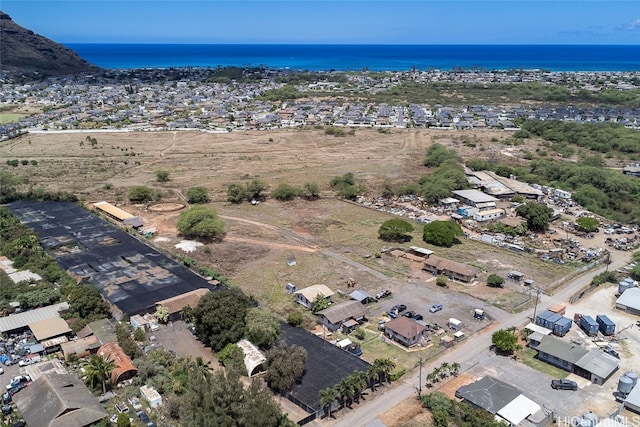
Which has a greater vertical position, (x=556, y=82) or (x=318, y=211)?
(x=556, y=82)

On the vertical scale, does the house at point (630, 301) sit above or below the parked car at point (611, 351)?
above

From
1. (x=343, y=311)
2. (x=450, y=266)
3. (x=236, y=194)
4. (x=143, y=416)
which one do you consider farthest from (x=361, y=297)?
(x=236, y=194)

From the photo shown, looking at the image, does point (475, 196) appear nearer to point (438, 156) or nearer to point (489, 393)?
point (438, 156)

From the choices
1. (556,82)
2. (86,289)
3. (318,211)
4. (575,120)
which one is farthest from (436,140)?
(556,82)

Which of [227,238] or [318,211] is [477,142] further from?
[227,238]

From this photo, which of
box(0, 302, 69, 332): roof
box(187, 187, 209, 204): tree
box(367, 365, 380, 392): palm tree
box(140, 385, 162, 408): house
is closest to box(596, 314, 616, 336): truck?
box(367, 365, 380, 392): palm tree

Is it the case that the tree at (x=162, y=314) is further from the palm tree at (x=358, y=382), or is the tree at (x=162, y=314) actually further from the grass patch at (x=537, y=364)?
the grass patch at (x=537, y=364)

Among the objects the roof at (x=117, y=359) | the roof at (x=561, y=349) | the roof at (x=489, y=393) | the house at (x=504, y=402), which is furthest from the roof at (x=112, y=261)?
the roof at (x=561, y=349)
